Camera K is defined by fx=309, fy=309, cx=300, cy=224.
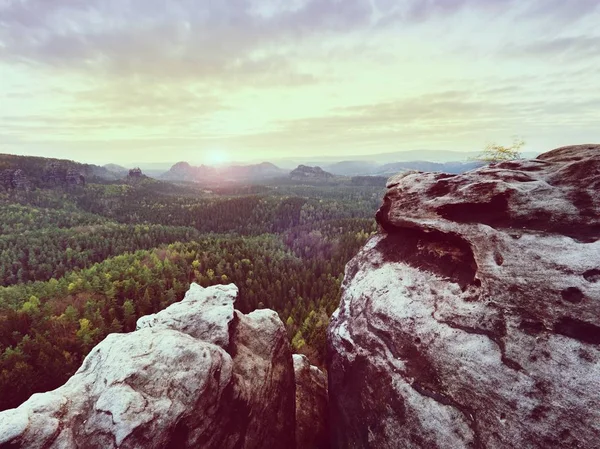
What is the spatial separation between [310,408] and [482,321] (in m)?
14.6

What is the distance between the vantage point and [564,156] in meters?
18.0

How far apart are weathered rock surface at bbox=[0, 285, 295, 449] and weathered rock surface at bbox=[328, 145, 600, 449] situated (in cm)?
442

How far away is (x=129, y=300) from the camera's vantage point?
97.2 metres

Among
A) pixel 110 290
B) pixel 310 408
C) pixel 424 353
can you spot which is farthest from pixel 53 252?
pixel 424 353

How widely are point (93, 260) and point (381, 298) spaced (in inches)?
7692

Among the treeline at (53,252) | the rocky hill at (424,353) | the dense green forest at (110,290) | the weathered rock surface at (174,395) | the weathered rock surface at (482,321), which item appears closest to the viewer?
the weathered rock surface at (482,321)

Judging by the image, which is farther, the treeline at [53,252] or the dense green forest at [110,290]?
A: the treeline at [53,252]

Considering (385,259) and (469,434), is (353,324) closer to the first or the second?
(385,259)

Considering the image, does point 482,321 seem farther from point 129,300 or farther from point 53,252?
point 53,252

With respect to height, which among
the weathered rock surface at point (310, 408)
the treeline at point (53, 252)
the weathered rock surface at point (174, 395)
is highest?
the weathered rock surface at point (174, 395)

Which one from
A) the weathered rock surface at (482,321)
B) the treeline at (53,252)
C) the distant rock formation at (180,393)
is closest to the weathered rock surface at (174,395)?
the distant rock formation at (180,393)

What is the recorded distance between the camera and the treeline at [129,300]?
222 ft

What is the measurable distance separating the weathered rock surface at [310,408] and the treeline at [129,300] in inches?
1295

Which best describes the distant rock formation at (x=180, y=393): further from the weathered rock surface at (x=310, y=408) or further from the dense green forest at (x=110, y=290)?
the dense green forest at (x=110, y=290)
